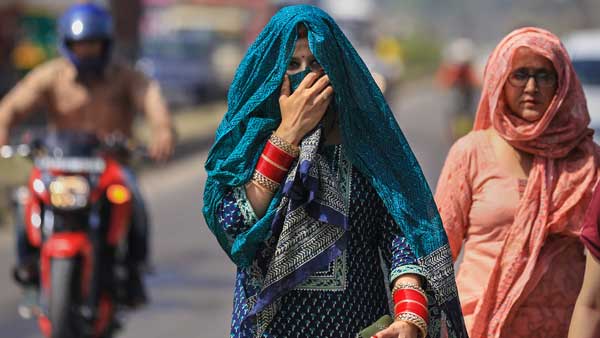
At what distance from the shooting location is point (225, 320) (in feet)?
28.7

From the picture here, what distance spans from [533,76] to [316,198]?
1.07m

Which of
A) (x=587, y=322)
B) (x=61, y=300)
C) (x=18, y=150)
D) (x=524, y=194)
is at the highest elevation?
(x=524, y=194)

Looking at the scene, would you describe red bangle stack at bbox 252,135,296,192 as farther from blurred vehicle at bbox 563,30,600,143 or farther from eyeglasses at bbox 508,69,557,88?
blurred vehicle at bbox 563,30,600,143

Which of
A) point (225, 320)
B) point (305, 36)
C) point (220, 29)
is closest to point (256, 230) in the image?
point (305, 36)

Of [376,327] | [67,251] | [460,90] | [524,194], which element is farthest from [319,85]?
[460,90]

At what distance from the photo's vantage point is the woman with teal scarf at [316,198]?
3.35 meters

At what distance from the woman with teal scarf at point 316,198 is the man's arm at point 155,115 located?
3894 mm

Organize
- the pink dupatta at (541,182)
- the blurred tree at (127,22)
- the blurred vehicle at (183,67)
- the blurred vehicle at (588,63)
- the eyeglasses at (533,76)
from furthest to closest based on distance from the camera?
the blurred vehicle at (183,67), the blurred tree at (127,22), the blurred vehicle at (588,63), the eyeglasses at (533,76), the pink dupatta at (541,182)

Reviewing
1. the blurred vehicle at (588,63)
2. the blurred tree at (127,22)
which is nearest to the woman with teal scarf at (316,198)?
the blurred vehicle at (588,63)

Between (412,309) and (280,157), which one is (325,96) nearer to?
(280,157)

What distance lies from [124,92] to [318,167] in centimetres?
441

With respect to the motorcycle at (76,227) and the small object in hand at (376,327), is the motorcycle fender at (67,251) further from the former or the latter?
the small object in hand at (376,327)

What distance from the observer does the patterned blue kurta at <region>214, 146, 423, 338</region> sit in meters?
3.39

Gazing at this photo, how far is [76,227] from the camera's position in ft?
23.3
